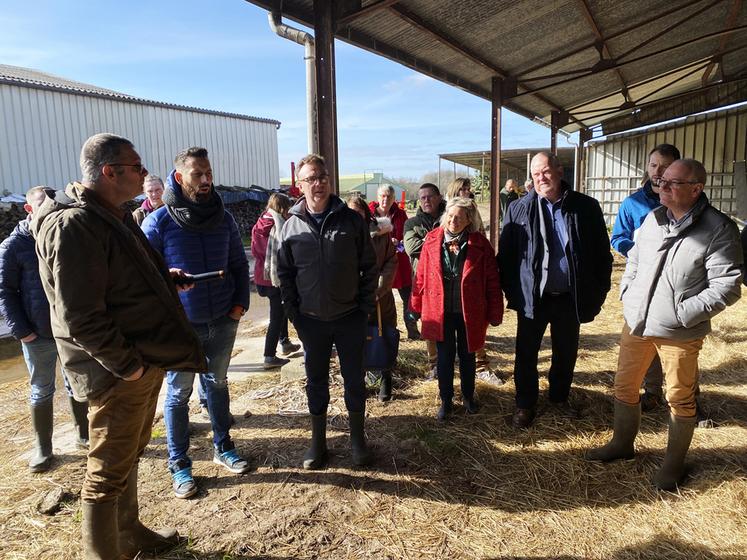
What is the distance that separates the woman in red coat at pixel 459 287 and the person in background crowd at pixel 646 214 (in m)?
1.02

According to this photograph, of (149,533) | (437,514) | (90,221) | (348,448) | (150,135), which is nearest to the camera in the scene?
(90,221)

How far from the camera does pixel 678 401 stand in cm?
283

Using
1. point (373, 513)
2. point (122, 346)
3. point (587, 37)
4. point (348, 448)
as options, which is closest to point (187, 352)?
A: point (122, 346)

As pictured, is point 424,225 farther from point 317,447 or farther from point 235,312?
point 317,447

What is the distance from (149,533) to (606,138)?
18.3m

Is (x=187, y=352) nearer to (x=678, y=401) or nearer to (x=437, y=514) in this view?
(x=437, y=514)

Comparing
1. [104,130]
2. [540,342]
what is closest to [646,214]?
[540,342]

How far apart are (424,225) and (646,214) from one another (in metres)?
1.90

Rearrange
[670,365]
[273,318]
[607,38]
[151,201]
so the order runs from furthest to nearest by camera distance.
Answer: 1. [607,38]
2. [273,318]
3. [151,201]
4. [670,365]

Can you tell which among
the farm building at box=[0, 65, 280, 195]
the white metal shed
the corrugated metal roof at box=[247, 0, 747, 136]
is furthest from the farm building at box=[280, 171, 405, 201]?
the corrugated metal roof at box=[247, 0, 747, 136]

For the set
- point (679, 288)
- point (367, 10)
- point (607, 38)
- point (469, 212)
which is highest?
point (607, 38)

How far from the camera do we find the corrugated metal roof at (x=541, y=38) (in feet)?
17.5

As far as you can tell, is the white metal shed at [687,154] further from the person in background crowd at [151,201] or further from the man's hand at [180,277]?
the man's hand at [180,277]

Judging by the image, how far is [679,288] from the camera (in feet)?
8.81
